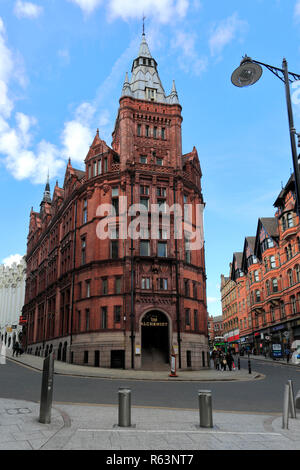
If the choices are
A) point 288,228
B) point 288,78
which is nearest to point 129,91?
point 288,228

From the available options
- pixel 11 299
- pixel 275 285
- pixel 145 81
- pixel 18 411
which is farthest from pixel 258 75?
pixel 11 299

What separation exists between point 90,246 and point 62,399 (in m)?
27.0

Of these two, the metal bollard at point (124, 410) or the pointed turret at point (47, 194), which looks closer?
the metal bollard at point (124, 410)

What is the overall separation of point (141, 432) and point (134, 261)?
95.8 ft

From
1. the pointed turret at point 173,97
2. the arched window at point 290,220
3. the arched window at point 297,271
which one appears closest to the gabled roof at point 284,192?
the arched window at point 290,220

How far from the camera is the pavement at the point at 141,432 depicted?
23.9 ft

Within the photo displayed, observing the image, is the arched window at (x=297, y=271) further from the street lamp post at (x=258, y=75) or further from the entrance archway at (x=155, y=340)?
the street lamp post at (x=258, y=75)

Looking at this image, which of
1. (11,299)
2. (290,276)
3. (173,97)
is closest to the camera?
(173,97)

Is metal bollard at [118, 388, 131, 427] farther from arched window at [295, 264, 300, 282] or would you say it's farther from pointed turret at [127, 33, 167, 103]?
arched window at [295, 264, 300, 282]

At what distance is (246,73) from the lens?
40.2 feet

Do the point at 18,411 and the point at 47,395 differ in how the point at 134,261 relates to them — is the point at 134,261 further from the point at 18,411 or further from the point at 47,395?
the point at 47,395

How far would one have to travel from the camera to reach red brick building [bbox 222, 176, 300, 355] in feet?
178

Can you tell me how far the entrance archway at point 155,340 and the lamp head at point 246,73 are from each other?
27529mm

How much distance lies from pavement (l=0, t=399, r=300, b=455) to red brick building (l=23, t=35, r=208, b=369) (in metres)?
25.2
